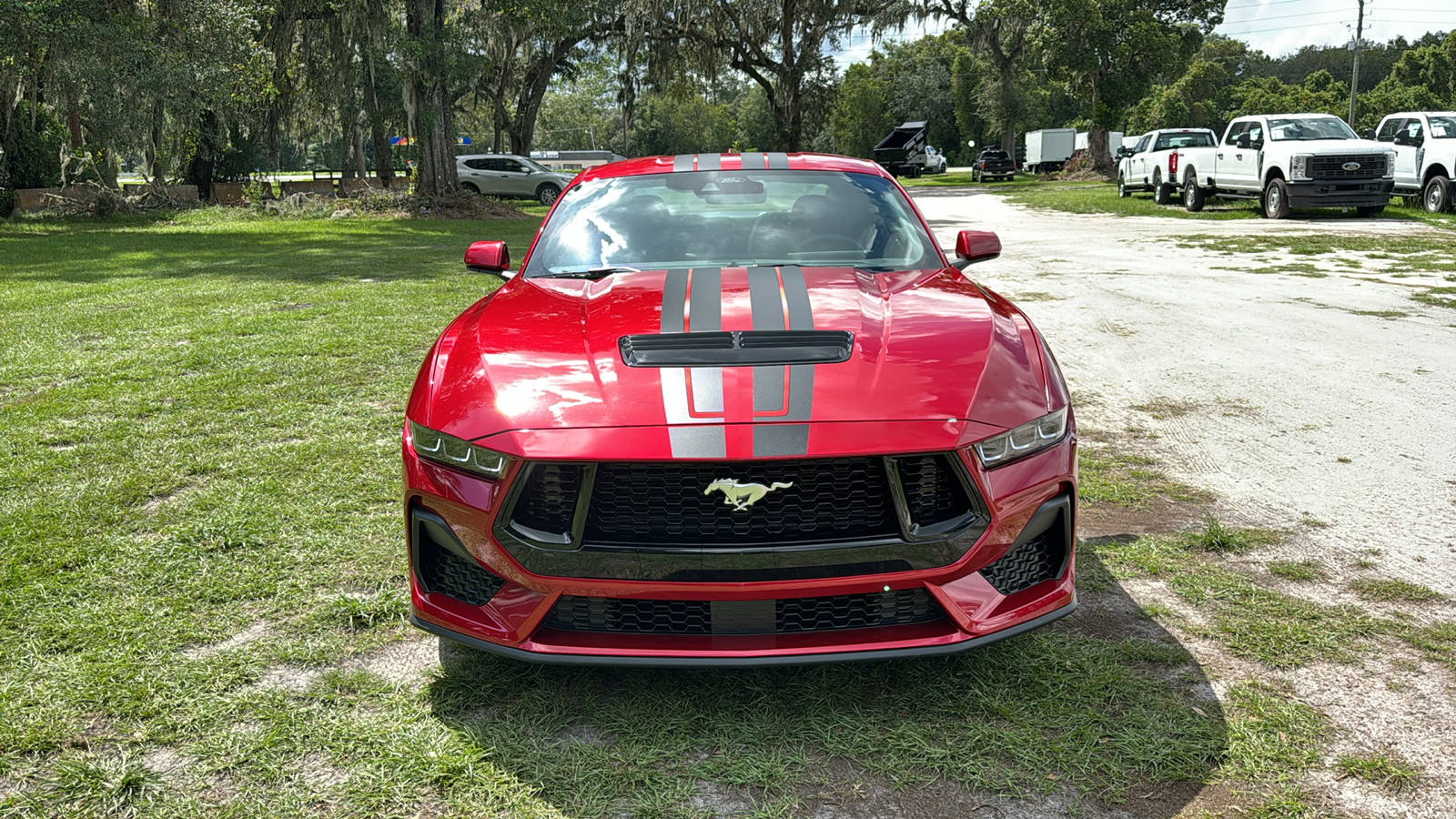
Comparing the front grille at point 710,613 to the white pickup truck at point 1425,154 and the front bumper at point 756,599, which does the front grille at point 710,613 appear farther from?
the white pickup truck at point 1425,154

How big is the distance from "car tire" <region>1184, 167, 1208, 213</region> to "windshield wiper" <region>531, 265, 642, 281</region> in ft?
71.7

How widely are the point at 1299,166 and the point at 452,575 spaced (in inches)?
800

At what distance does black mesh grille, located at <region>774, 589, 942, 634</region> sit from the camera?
2.55 metres

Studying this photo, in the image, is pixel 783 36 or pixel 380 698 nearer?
pixel 380 698

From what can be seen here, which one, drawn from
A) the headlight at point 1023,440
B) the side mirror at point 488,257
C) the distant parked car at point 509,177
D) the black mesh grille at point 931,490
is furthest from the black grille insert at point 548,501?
the distant parked car at point 509,177

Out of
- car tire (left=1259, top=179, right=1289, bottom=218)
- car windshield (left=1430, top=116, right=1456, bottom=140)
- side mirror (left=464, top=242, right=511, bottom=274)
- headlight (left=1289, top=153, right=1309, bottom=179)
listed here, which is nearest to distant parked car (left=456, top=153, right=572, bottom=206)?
car tire (left=1259, top=179, right=1289, bottom=218)

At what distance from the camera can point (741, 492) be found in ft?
8.03

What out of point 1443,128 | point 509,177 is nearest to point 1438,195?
point 1443,128

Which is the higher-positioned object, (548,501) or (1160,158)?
(1160,158)

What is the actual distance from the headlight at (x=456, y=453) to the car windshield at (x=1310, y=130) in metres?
21.0

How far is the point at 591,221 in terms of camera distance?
419 centimetres

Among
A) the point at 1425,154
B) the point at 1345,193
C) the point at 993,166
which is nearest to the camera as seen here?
the point at 1345,193

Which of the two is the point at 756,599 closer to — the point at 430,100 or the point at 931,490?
the point at 931,490

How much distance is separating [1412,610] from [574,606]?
8.47ft
